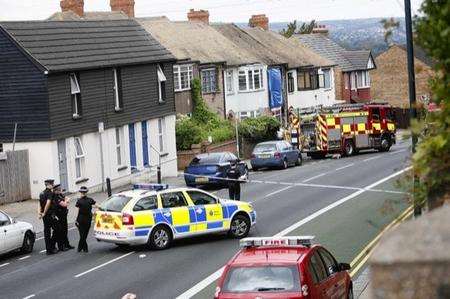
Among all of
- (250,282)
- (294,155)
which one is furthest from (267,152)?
(250,282)

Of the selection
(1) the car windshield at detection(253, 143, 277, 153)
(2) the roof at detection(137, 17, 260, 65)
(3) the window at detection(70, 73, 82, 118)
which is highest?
(2) the roof at detection(137, 17, 260, 65)

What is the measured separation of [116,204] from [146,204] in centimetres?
70

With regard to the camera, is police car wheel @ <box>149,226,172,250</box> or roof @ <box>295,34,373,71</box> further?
roof @ <box>295,34,373,71</box>

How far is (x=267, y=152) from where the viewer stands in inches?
1766

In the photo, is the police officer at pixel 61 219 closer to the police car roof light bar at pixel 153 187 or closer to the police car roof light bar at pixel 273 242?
the police car roof light bar at pixel 153 187

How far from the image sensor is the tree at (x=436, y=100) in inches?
247

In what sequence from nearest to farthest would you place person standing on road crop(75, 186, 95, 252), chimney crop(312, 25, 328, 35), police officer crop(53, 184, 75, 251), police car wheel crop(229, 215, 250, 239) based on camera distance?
person standing on road crop(75, 186, 95, 252) < police officer crop(53, 184, 75, 251) < police car wheel crop(229, 215, 250, 239) < chimney crop(312, 25, 328, 35)

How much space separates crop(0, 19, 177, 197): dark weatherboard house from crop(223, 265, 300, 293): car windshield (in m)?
22.1

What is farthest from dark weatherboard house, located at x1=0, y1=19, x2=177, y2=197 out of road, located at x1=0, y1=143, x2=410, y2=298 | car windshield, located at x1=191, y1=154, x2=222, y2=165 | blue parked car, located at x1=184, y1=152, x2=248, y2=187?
road, located at x1=0, y1=143, x2=410, y2=298

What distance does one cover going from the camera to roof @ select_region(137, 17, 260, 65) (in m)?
55.5

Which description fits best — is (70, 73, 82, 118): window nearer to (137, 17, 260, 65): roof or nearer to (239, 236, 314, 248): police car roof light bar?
(137, 17, 260, 65): roof

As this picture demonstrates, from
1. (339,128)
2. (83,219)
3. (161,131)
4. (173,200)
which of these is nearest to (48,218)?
(83,219)

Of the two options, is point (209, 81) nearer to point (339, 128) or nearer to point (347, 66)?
point (339, 128)

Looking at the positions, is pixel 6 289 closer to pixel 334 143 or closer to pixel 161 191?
pixel 161 191
